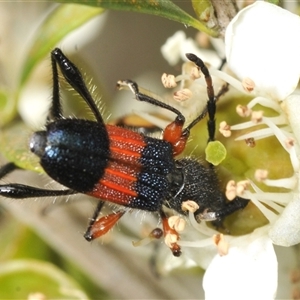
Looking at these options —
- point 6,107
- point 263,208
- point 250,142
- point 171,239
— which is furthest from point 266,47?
point 6,107

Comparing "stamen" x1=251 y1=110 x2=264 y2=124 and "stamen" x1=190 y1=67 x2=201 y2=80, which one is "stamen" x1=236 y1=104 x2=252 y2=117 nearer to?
"stamen" x1=251 y1=110 x2=264 y2=124

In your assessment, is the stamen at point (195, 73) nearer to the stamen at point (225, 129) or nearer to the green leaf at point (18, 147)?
the stamen at point (225, 129)

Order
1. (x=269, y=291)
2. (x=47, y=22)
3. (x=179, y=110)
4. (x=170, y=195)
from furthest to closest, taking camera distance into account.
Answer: (x=47, y=22)
(x=179, y=110)
(x=170, y=195)
(x=269, y=291)

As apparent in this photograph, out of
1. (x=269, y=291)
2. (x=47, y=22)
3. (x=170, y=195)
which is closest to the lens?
(x=269, y=291)

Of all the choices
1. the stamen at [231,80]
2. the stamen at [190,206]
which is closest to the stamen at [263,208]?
the stamen at [190,206]

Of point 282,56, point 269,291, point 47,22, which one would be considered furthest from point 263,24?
point 47,22

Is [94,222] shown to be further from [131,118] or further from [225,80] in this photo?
[225,80]

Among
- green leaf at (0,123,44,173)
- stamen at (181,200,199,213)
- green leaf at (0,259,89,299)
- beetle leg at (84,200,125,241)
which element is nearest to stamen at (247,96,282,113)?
stamen at (181,200,199,213)
